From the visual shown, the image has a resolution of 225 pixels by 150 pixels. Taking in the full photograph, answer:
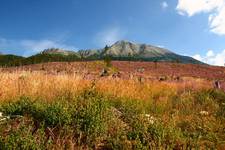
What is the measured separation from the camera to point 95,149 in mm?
5965

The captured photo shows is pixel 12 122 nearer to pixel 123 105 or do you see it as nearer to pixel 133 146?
pixel 133 146

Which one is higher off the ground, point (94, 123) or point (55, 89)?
point (55, 89)

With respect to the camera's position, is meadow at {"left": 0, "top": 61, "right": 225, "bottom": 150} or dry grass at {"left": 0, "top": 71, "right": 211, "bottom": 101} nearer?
meadow at {"left": 0, "top": 61, "right": 225, "bottom": 150}

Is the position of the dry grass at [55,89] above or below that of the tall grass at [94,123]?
above

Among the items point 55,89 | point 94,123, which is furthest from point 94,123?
point 55,89

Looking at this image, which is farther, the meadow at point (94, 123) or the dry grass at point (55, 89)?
the dry grass at point (55, 89)

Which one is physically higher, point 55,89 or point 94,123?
point 55,89

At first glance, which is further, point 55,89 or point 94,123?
point 55,89

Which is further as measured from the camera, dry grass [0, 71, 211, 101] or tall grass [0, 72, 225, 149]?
dry grass [0, 71, 211, 101]

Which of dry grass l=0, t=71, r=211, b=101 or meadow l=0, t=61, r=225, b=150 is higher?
dry grass l=0, t=71, r=211, b=101

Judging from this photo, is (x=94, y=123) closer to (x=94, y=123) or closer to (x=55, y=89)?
(x=94, y=123)

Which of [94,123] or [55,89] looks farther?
[55,89]

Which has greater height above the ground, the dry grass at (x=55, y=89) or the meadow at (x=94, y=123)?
the dry grass at (x=55, y=89)

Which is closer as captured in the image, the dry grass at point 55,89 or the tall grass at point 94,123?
the tall grass at point 94,123
